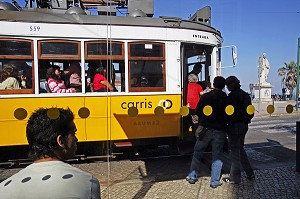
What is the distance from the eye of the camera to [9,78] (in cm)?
424

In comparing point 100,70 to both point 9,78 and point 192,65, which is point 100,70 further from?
point 192,65

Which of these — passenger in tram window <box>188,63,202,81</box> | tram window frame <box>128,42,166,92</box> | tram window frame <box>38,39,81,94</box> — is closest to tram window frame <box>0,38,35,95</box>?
tram window frame <box>38,39,81,94</box>

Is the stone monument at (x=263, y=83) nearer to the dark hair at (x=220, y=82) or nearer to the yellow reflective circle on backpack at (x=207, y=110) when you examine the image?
the dark hair at (x=220, y=82)

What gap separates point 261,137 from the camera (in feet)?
28.9

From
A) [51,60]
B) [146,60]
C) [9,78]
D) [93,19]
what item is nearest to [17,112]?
[9,78]

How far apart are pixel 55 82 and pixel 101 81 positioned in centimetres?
75

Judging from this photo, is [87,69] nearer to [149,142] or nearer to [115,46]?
[115,46]

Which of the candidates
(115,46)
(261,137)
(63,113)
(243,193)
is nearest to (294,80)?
(243,193)

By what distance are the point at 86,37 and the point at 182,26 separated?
5.70ft

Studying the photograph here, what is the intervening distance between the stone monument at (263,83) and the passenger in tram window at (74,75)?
2785 mm

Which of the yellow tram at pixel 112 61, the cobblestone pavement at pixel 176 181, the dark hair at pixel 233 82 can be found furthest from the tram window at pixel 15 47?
the dark hair at pixel 233 82

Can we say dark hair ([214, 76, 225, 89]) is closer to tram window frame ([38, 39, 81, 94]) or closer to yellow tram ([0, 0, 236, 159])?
yellow tram ([0, 0, 236, 159])

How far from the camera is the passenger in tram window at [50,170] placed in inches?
46.0

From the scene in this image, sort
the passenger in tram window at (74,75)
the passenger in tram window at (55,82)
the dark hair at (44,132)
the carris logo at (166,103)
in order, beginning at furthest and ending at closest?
the carris logo at (166,103) < the passenger in tram window at (74,75) < the passenger in tram window at (55,82) < the dark hair at (44,132)
